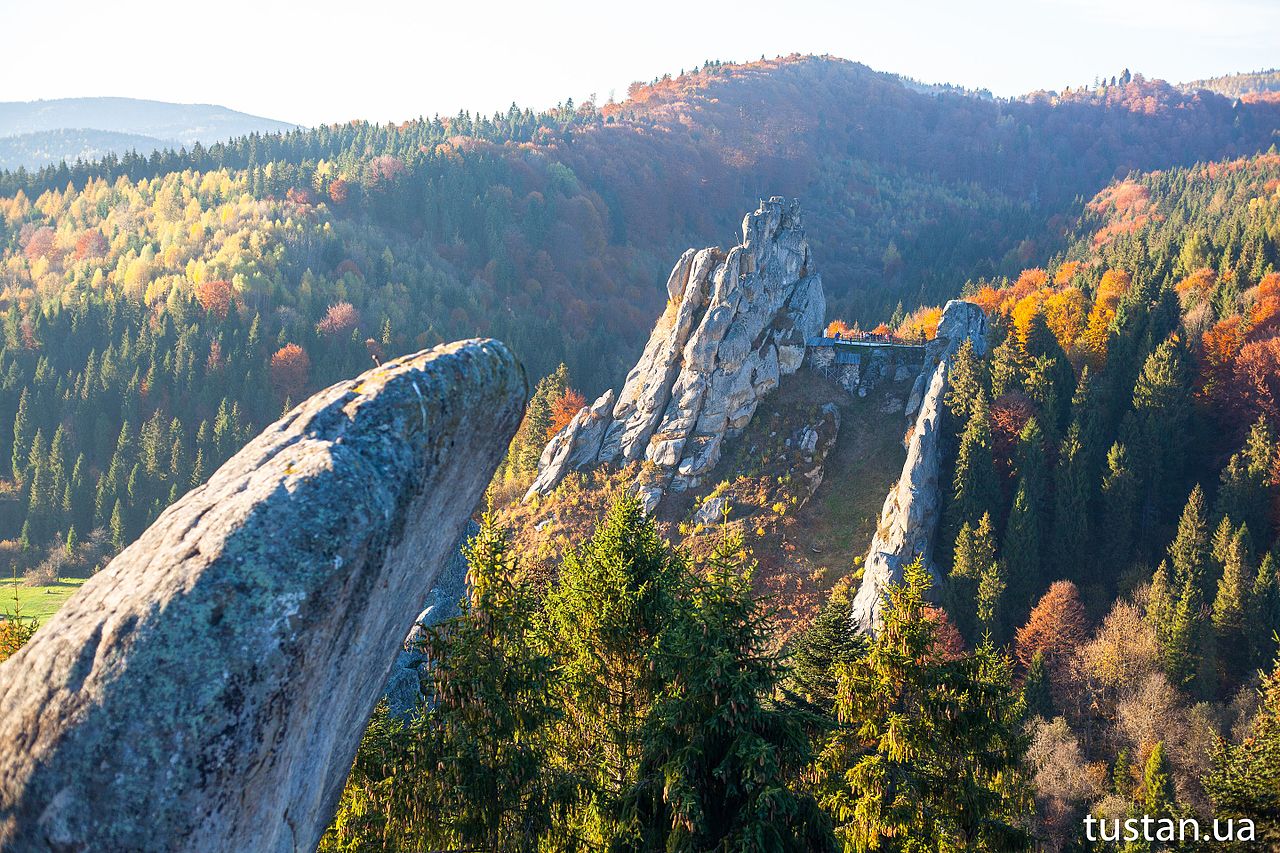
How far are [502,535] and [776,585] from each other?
121 ft

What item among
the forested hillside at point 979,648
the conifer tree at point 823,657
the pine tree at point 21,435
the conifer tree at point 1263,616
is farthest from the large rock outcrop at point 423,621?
the pine tree at point 21,435

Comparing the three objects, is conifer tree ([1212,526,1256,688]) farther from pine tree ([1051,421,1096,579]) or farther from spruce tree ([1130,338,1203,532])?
spruce tree ([1130,338,1203,532])

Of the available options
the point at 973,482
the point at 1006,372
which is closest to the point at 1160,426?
the point at 1006,372

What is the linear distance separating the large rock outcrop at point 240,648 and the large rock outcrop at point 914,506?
37205 millimetres

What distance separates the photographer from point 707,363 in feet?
192

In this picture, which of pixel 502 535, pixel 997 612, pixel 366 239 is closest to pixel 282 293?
pixel 366 239

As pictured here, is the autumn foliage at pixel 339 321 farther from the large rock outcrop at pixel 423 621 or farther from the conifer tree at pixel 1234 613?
the conifer tree at pixel 1234 613

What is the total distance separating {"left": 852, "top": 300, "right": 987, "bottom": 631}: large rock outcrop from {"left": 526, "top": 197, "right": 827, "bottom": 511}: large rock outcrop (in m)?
8.78

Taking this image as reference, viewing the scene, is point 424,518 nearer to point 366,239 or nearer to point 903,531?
point 903,531

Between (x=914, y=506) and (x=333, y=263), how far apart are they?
9533cm

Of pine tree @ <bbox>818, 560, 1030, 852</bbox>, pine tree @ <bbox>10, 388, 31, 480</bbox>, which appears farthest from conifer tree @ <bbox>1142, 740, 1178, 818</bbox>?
pine tree @ <bbox>10, 388, 31, 480</bbox>

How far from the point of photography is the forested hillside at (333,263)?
92250mm

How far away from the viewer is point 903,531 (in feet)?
158

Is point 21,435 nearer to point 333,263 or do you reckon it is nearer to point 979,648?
point 333,263
